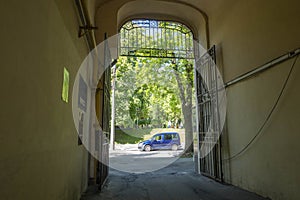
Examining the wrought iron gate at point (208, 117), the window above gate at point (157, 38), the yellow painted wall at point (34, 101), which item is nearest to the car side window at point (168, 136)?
the window above gate at point (157, 38)

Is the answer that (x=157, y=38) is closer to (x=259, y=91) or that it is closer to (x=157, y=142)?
(x=259, y=91)

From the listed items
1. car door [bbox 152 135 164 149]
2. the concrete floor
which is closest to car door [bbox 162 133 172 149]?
car door [bbox 152 135 164 149]

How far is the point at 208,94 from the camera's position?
19.1ft

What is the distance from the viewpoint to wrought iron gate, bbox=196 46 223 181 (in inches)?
208

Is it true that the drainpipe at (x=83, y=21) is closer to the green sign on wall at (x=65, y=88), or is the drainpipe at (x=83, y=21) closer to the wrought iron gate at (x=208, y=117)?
the green sign on wall at (x=65, y=88)

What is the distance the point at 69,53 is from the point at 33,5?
1.27 metres

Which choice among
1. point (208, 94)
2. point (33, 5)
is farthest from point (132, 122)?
point (33, 5)

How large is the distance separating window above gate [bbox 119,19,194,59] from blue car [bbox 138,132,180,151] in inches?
333

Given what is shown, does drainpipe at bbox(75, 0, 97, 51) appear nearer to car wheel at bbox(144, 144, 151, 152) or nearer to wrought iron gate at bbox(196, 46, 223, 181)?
wrought iron gate at bbox(196, 46, 223, 181)

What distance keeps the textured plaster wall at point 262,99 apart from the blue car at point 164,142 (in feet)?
32.3

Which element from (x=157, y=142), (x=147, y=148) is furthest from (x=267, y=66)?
(x=147, y=148)

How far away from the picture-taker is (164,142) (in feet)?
48.6

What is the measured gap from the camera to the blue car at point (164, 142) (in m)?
14.8

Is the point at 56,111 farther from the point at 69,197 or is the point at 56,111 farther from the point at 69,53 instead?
the point at 69,197
